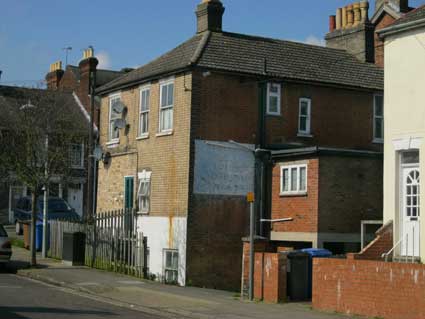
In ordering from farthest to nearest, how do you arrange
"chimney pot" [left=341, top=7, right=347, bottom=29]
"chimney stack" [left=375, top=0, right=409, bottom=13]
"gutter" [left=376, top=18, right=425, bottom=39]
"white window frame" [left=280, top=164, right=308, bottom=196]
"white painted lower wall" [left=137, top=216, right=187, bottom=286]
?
"chimney stack" [left=375, top=0, right=409, bottom=13] → "chimney pot" [left=341, top=7, right=347, bottom=29] → "white painted lower wall" [left=137, top=216, right=187, bottom=286] → "white window frame" [left=280, top=164, right=308, bottom=196] → "gutter" [left=376, top=18, right=425, bottom=39]

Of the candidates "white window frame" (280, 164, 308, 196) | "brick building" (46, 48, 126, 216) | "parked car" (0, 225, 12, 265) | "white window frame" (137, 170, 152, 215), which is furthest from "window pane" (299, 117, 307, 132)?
"brick building" (46, 48, 126, 216)

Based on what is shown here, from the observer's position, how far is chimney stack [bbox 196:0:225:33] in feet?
90.2

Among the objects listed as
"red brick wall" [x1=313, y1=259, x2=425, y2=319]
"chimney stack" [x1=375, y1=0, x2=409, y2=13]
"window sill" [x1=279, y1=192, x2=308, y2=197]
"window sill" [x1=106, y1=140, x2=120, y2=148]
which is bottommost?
"red brick wall" [x1=313, y1=259, x2=425, y2=319]

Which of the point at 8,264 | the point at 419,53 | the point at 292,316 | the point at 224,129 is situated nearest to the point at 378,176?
the point at 224,129

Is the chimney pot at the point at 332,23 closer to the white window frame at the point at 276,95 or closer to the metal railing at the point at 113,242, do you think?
the white window frame at the point at 276,95

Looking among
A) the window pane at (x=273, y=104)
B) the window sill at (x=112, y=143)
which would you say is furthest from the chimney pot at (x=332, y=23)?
the window sill at (x=112, y=143)

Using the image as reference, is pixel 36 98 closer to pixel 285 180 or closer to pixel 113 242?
pixel 113 242

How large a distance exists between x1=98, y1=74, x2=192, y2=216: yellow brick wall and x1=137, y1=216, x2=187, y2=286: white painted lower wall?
0.30m

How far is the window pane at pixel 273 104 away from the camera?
86.9ft

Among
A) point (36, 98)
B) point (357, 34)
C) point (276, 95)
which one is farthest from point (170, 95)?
point (357, 34)

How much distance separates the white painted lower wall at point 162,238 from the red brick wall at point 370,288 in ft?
22.9

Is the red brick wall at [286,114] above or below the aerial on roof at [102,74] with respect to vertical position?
below

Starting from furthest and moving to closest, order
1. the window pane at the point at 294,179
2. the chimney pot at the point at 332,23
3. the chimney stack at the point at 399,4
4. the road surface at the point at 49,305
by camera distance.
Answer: the chimney stack at the point at 399,4 → the chimney pot at the point at 332,23 → the window pane at the point at 294,179 → the road surface at the point at 49,305

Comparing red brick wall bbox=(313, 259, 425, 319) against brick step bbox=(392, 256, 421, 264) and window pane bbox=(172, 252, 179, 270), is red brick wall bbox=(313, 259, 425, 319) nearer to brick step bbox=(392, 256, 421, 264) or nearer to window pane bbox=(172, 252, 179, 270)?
brick step bbox=(392, 256, 421, 264)
